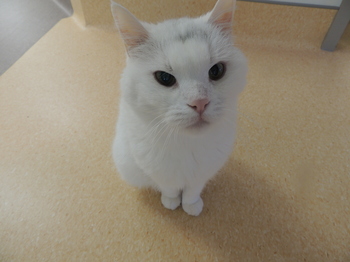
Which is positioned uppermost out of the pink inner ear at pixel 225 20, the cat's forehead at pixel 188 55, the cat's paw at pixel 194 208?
the pink inner ear at pixel 225 20

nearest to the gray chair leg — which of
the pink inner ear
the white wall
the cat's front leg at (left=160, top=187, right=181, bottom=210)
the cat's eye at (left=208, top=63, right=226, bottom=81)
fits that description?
the white wall

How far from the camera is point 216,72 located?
65 centimetres

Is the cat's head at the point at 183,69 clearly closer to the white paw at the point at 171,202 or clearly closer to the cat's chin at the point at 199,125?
the cat's chin at the point at 199,125

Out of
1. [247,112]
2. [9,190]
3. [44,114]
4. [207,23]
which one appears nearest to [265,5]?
[247,112]

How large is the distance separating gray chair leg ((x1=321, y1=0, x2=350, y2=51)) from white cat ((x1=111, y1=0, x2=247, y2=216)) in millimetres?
1324

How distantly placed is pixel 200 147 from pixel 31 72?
144 centimetres

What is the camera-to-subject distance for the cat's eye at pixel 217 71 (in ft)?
2.12

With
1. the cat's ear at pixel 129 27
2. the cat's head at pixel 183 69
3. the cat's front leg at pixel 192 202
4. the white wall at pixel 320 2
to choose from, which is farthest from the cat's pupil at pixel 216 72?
the white wall at pixel 320 2

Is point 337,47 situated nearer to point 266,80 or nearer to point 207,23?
point 266,80

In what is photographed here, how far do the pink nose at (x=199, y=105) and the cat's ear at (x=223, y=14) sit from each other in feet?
0.87

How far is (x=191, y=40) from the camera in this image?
0.62 meters

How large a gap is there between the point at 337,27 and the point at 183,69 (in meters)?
1.57

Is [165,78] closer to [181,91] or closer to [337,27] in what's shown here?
[181,91]

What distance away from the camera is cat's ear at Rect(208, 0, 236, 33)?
65 cm
